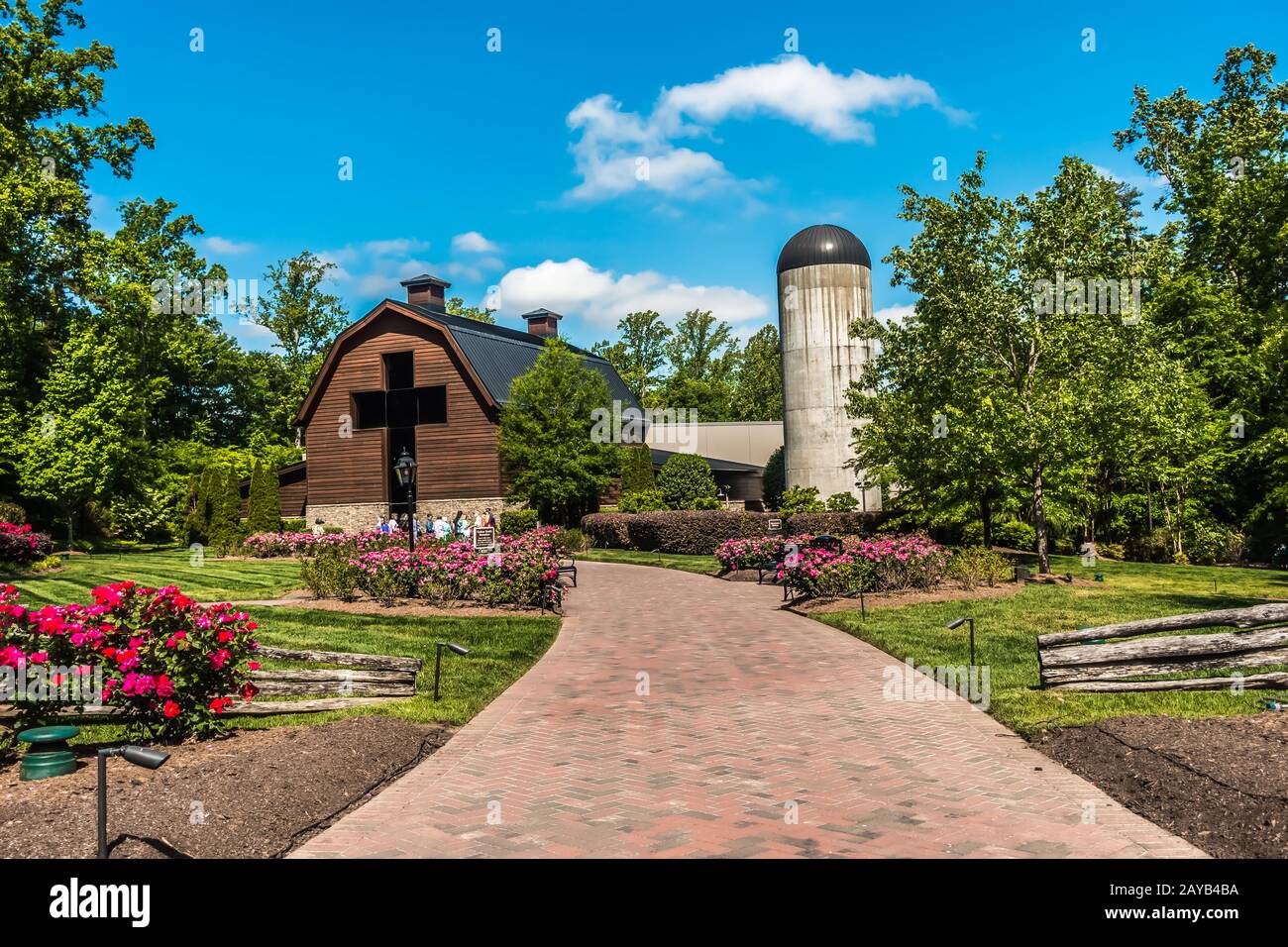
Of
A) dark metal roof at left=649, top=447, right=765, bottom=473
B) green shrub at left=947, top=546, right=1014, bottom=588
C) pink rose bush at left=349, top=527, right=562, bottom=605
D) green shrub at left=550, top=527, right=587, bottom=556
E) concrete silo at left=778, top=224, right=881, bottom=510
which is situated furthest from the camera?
dark metal roof at left=649, top=447, right=765, bottom=473

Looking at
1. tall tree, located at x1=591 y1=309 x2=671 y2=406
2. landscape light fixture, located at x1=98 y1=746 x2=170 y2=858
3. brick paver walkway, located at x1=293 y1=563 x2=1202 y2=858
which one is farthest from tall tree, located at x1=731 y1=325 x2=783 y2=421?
landscape light fixture, located at x1=98 y1=746 x2=170 y2=858

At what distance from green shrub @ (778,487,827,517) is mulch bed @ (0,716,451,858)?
104 ft

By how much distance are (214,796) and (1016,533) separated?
29.2 meters

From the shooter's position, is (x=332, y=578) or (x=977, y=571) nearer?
(x=332, y=578)

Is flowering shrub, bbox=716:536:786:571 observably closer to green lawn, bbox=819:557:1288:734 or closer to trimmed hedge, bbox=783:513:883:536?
trimmed hedge, bbox=783:513:883:536

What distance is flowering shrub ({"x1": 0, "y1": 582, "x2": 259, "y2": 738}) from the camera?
23.9ft

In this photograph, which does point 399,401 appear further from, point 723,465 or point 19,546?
point 19,546

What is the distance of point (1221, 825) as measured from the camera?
6.10 meters

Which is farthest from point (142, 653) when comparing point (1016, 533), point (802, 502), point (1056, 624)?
point (802, 502)

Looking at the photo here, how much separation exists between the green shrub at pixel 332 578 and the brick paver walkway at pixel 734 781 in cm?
819

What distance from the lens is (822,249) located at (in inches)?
1658

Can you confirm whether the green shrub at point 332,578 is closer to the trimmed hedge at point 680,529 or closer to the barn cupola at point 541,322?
the trimmed hedge at point 680,529
